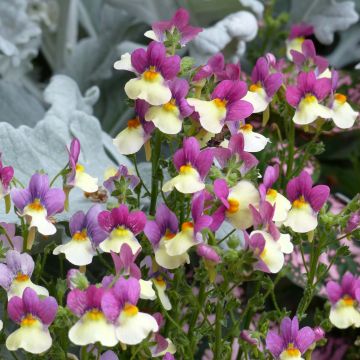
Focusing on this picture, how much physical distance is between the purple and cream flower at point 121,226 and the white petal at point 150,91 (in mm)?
81

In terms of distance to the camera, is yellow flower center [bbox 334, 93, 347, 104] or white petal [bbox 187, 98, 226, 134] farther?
yellow flower center [bbox 334, 93, 347, 104]

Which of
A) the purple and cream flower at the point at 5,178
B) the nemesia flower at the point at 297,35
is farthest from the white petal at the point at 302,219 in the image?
the nemesia flower at the point at 297,35

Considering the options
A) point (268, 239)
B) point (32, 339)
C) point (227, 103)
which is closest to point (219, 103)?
point (227, 103)

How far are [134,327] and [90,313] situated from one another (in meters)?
0.03

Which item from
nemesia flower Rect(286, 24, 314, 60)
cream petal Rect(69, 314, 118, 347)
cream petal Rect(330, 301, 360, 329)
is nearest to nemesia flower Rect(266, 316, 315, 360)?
cream petal Rect(330, 301, 360, 329)

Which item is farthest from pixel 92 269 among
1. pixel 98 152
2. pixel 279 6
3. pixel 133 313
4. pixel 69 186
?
pixel 279 6

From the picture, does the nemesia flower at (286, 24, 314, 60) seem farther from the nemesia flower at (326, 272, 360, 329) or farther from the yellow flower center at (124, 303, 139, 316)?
the yellow flower center at (124, 303, 139, 316)

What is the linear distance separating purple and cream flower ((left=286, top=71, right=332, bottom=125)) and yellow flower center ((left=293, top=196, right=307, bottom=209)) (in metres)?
0.07

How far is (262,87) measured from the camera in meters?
0.74

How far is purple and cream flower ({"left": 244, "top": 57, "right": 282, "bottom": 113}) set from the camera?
0.71 meters

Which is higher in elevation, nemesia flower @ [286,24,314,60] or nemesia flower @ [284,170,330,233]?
nemesia flower @ [284,170,330,233]

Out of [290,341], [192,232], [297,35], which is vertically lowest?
[297,35]

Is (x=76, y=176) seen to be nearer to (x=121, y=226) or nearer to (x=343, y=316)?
(x=121, y=226)

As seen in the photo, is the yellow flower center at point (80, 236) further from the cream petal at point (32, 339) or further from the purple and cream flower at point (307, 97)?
the purple and cream flower at point (307, 97)
